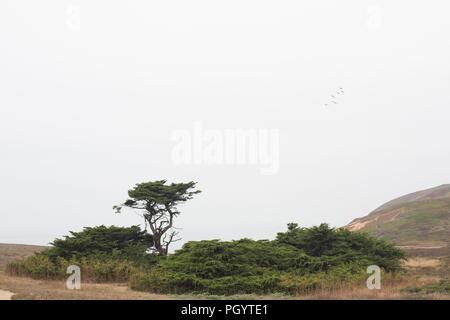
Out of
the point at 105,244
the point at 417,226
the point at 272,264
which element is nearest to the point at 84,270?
the point at 105,244

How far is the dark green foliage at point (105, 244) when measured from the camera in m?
25.9

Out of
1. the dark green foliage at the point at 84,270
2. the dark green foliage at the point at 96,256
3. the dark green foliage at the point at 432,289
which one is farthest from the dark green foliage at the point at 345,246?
the dark green foliage at the point at 84,270

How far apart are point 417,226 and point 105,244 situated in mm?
53877

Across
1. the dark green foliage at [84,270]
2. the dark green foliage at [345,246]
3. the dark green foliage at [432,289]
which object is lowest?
the dark green foliage at [432,289]

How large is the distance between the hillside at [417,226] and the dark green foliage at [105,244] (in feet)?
101

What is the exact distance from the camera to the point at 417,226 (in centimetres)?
6725

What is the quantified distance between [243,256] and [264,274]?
6.11 ft

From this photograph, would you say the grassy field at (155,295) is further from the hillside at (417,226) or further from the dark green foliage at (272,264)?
the hillside at (417,226)

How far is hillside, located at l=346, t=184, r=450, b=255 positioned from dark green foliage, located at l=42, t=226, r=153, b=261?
30.7 m

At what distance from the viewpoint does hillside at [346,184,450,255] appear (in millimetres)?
55047

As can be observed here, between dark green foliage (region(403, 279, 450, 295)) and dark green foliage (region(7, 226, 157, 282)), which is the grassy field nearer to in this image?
dark green foliage (region(403, 279, 450, 295))

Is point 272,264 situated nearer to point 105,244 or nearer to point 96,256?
point 96,256

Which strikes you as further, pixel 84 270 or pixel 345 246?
pixel 345 246
